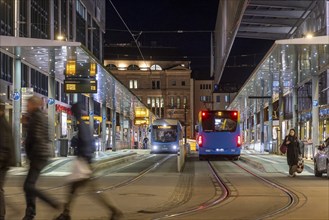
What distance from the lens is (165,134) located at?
56.5 m

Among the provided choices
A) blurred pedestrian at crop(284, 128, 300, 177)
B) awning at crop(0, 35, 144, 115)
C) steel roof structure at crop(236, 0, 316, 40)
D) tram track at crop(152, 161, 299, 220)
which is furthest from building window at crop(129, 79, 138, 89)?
tram track at crop(152, 161, 299, 220)

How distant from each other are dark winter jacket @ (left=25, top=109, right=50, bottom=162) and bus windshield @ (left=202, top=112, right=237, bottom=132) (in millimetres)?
30485

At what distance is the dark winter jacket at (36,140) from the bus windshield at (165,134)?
4766cm

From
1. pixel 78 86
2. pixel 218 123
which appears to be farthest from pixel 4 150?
pixel 218 123

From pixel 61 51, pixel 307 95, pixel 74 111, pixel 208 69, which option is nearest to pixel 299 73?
pixel 307 95

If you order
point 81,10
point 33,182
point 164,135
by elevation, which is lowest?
point 164,135

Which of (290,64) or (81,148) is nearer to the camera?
(81,148)

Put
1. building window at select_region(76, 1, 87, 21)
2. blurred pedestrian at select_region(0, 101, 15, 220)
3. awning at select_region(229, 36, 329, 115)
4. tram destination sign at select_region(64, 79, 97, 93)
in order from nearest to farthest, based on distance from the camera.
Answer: blurred pedestrian at select_region(0, 101, 15, 220) → awning at select_region(229, 36, 329, 115) → tram destination sign at select_region(64, 79, 97, 93) → building window at select_region(76, 1, 87, 21)

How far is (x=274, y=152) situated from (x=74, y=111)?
40.8 meters

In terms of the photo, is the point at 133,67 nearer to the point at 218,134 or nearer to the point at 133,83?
the point at 133,83

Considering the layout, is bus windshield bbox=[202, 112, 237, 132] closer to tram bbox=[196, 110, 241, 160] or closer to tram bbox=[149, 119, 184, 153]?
tram bbox=[196, 110, 241, 160]

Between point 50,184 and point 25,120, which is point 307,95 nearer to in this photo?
point 50,184

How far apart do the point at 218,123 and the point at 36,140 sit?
30.8 meters

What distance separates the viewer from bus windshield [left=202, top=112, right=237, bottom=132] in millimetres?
38963
